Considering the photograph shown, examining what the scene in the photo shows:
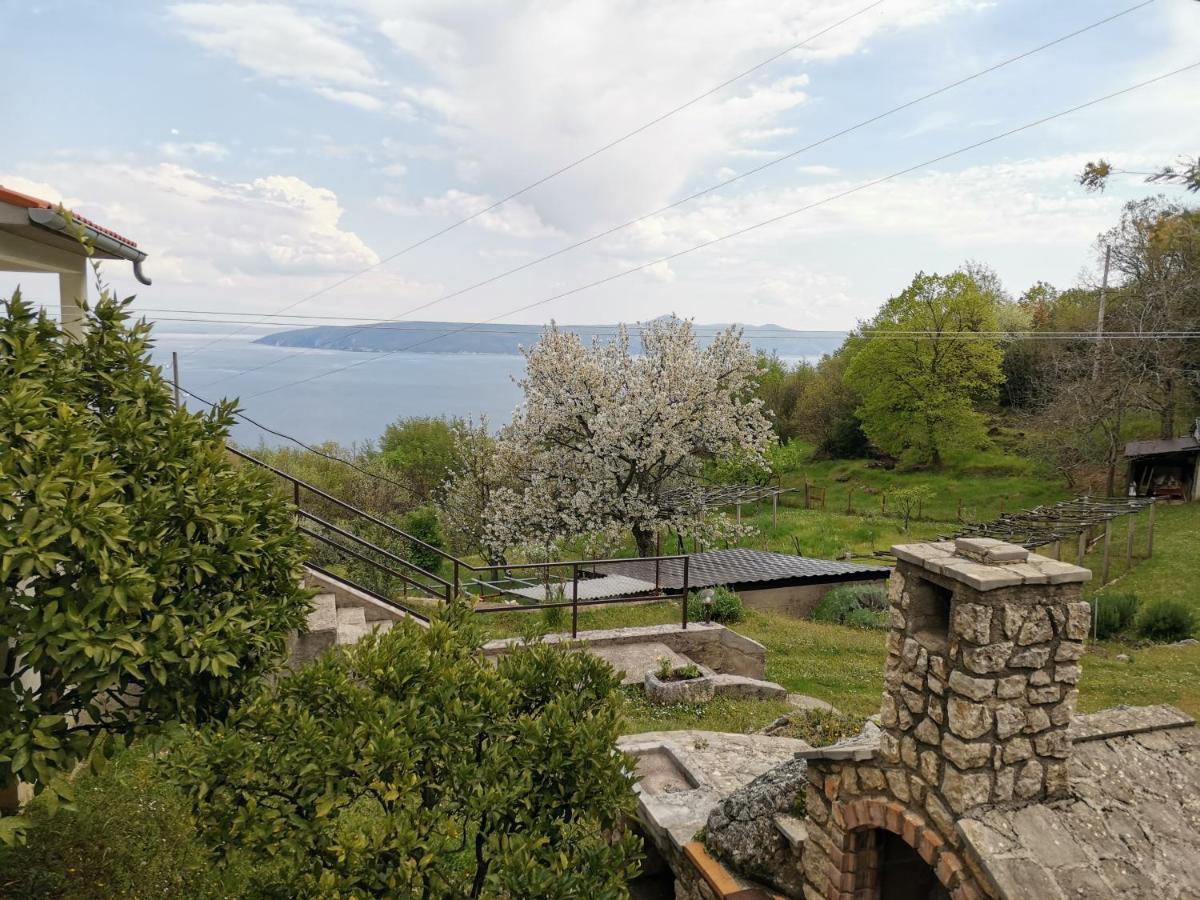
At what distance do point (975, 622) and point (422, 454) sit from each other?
35311mm

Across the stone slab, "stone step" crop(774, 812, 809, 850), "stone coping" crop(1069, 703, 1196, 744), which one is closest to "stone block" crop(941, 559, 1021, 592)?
"stone coping" crop(1069, 703, 1196, 744)

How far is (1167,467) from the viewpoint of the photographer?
2647cm

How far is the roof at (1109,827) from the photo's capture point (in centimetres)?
339

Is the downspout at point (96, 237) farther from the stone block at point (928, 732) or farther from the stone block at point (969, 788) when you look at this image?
the stone block at point (969, 788)

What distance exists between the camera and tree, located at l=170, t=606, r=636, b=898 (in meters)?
3.36

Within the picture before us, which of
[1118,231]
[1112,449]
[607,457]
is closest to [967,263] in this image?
[1118,231]

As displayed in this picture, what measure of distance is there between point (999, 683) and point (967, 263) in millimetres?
58562

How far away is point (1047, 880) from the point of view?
338 cm

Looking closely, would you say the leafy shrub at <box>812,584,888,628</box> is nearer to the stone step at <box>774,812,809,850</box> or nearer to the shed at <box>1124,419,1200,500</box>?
the stone step at <box>774,812,809,850</box>

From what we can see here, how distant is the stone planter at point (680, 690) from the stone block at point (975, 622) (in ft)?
19.2

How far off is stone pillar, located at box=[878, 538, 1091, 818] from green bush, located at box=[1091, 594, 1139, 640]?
13031mm

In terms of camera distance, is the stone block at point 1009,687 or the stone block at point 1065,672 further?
the stone block at point 1065,672

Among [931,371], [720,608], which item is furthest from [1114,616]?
[931,371]

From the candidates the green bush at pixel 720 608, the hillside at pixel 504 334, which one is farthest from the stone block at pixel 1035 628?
the hillside at pixel 504 334
